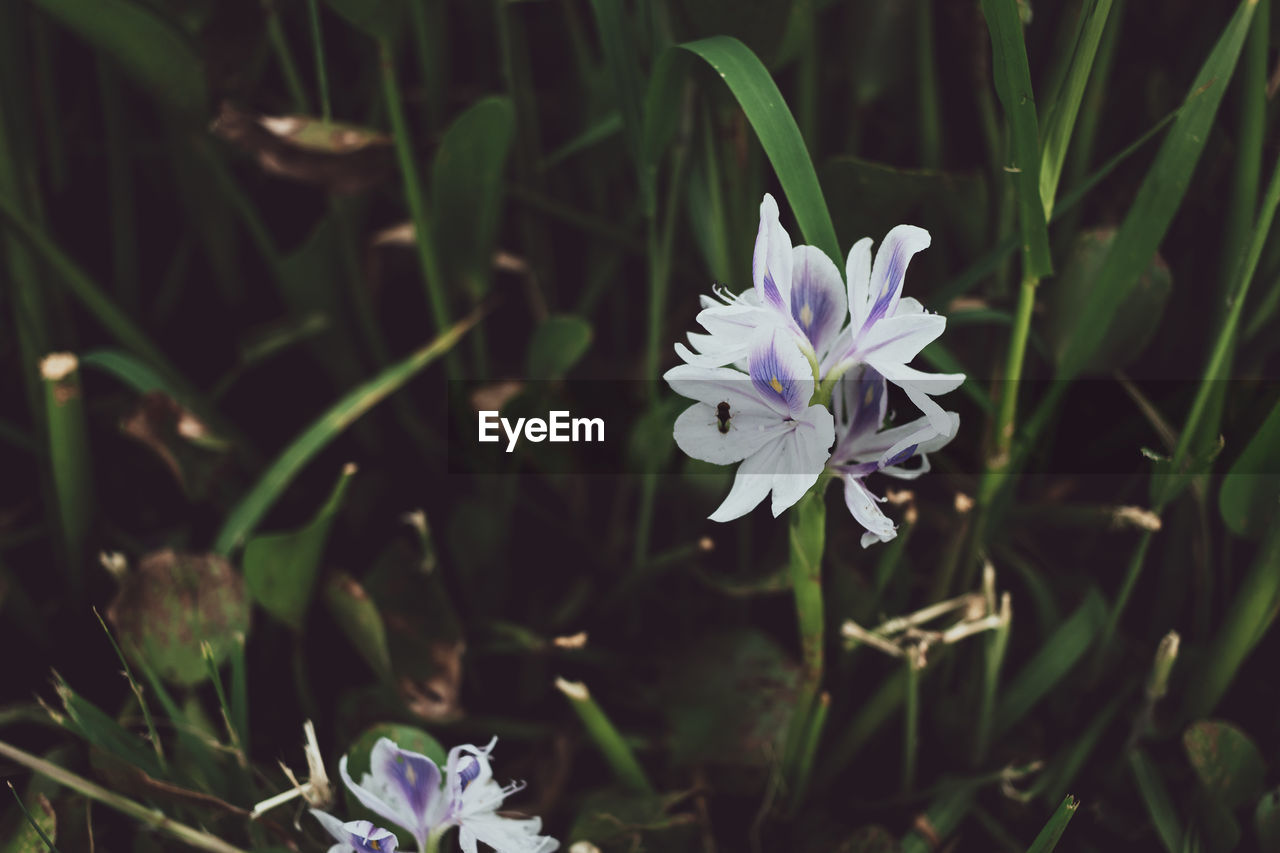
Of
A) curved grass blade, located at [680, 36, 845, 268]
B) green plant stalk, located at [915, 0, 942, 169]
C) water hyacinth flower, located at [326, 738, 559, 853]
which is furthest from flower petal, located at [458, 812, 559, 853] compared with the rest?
green plant stalk, located at [915, 0, 942, 169]

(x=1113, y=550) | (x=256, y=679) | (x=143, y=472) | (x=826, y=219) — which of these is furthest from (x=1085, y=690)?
(x=143, y=472)

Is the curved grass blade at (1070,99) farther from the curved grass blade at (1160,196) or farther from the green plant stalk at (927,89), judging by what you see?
the green plant stalk at (927,89)

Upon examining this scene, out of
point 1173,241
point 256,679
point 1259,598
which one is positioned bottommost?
point 256,679

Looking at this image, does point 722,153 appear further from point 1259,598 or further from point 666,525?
point 1259,598

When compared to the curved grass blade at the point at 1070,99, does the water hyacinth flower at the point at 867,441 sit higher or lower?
lower

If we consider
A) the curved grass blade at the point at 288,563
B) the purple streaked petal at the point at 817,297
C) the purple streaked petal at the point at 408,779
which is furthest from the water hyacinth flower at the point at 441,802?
the purple streaked petal at the point at 817,297

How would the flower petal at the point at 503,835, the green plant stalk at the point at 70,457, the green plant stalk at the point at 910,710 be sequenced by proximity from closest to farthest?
the flower petal at the point at 503,835 → the green plant stalk at the point at 910,710 → the green plant stalk at the point at 70,457
